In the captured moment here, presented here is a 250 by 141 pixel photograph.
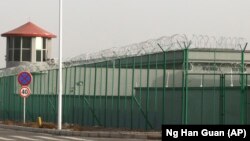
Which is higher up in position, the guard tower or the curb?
the guard tower

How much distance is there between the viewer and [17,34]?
219 ft

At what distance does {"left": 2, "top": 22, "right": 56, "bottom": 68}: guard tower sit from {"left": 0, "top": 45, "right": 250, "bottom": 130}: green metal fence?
21045 mm

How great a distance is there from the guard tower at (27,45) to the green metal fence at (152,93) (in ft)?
69.0

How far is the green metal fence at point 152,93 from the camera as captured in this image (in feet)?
97.0

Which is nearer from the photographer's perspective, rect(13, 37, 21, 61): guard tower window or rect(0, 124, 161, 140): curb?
rect(0, 124, 161, 140): curb

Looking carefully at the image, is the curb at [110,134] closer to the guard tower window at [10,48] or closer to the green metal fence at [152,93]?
the green metal fence at [152,93]

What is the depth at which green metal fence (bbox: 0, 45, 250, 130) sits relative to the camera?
29.6m

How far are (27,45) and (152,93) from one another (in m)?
35.4

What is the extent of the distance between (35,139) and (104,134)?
3041 millimetres

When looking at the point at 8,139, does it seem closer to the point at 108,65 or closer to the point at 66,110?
the point at 108,65

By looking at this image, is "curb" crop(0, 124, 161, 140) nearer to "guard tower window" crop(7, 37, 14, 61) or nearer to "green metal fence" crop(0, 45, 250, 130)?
"green metal fence" crop(0, 45, 250, 130)

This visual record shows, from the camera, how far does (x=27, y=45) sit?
6688 centimetres

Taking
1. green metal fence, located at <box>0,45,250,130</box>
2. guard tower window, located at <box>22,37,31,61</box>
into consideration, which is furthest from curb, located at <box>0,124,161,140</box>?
guard tower window, located at <box>22,37,31,61</box>

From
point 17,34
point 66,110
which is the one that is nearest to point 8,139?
point 66,110
